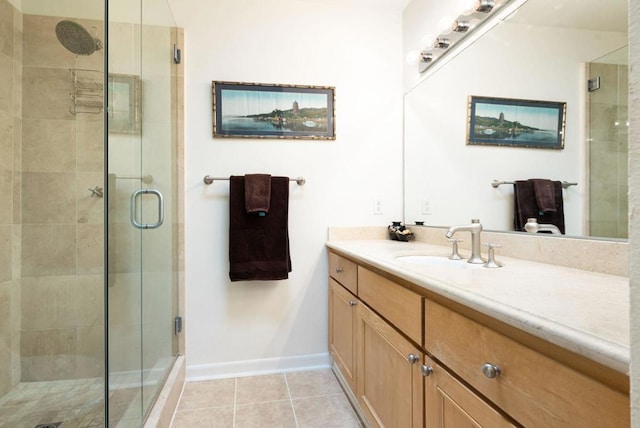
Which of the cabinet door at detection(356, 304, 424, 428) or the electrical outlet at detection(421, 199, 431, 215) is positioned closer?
the cabinet door at detection(356, 304, 424, 428)

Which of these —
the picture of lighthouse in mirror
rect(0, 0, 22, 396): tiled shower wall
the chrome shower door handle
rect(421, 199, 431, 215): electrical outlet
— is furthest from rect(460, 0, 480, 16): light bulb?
rect(0, 0, 22, 396): tiled shower wall

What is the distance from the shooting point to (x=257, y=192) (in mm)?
1825

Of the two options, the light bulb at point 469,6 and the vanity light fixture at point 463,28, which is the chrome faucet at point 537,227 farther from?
the light bulb at point 469,6

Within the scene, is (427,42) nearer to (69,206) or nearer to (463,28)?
(463,28)

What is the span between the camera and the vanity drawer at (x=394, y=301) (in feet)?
3.11

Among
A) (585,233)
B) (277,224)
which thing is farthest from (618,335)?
(277,224)

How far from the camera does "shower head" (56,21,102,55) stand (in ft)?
4.99

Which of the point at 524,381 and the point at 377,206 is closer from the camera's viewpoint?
the point at 524,381

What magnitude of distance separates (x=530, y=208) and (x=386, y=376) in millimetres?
862

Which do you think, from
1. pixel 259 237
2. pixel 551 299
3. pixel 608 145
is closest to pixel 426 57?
pixel 608 145

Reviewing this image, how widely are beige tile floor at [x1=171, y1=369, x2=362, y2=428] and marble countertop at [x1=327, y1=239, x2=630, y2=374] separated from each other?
925 mm

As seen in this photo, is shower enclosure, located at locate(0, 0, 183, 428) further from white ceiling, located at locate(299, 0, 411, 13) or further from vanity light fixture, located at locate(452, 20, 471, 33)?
vanity light fixture, located at locate(452, 20, 471, 33)

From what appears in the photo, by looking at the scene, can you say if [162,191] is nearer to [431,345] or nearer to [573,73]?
[431,345]

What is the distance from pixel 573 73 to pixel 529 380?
104cm
